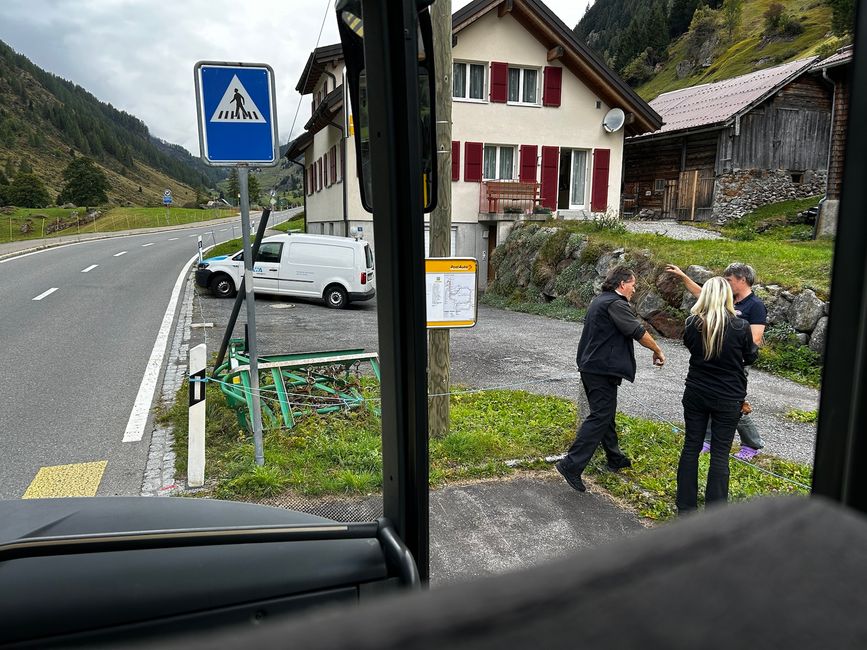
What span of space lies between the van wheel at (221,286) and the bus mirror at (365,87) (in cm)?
1387

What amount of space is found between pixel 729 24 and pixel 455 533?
329 centimetres

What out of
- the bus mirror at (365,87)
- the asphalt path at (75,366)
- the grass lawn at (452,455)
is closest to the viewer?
the bus mirror at (365,87)

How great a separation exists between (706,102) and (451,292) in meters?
16.0

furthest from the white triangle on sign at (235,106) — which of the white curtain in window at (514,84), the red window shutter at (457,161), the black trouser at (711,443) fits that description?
the white curtain in window at (514,84)

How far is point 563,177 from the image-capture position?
68.5ft

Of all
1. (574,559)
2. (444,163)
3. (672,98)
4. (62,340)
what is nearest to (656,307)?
(444,163)

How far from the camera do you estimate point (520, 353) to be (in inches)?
389

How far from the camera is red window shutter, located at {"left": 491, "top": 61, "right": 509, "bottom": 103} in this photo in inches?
738

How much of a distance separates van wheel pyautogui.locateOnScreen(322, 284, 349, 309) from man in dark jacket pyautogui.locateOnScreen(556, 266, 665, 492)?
29.3 feet

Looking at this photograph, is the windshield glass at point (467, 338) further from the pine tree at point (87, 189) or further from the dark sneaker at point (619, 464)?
the pine tree at point (87, 189)

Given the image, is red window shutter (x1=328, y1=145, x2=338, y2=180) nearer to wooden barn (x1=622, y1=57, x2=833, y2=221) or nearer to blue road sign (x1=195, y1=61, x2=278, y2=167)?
wooden barn (x1=622, y1=57, x2=833, y2=221)

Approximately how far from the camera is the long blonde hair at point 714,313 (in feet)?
13.0

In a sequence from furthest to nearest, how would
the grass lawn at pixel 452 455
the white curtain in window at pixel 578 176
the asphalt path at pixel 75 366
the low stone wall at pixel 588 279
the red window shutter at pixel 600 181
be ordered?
the white curtain in window at pixel 578 176 → the red window shutter at pixel 600 181 → the low stone wall at pixel 588 279 → the asphalt path at pixel 75 366 → the grass lawn at pixel 452 455

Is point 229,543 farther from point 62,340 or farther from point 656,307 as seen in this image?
point 656,307
